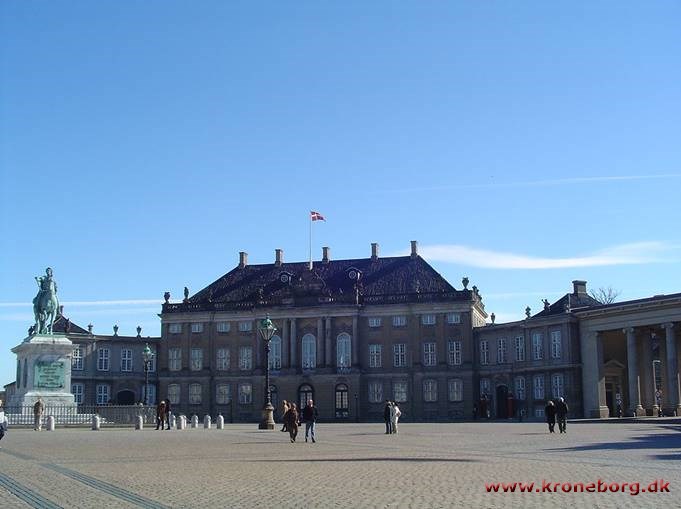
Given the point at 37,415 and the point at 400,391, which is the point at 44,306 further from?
the point at 400,391

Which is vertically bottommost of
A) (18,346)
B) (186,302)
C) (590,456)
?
Answer: (590,456)

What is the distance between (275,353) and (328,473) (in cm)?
6879

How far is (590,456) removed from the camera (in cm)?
2344

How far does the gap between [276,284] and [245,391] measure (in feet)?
34.9

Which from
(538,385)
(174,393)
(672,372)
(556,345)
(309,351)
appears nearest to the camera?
(672,372)

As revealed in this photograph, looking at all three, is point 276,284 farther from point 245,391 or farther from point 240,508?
point 240,508

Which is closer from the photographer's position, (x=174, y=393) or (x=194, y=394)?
(x=194, y=394)

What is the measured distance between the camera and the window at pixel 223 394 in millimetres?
86688

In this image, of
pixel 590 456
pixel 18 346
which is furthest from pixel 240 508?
pixel 18 346

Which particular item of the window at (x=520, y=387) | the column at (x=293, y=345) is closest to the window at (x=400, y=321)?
the column at (x=293, y=345)

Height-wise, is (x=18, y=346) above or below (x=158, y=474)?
above

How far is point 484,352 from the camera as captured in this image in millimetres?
81188

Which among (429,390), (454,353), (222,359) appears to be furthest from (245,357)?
(454,353)

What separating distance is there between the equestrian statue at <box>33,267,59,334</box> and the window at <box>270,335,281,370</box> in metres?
38.4
